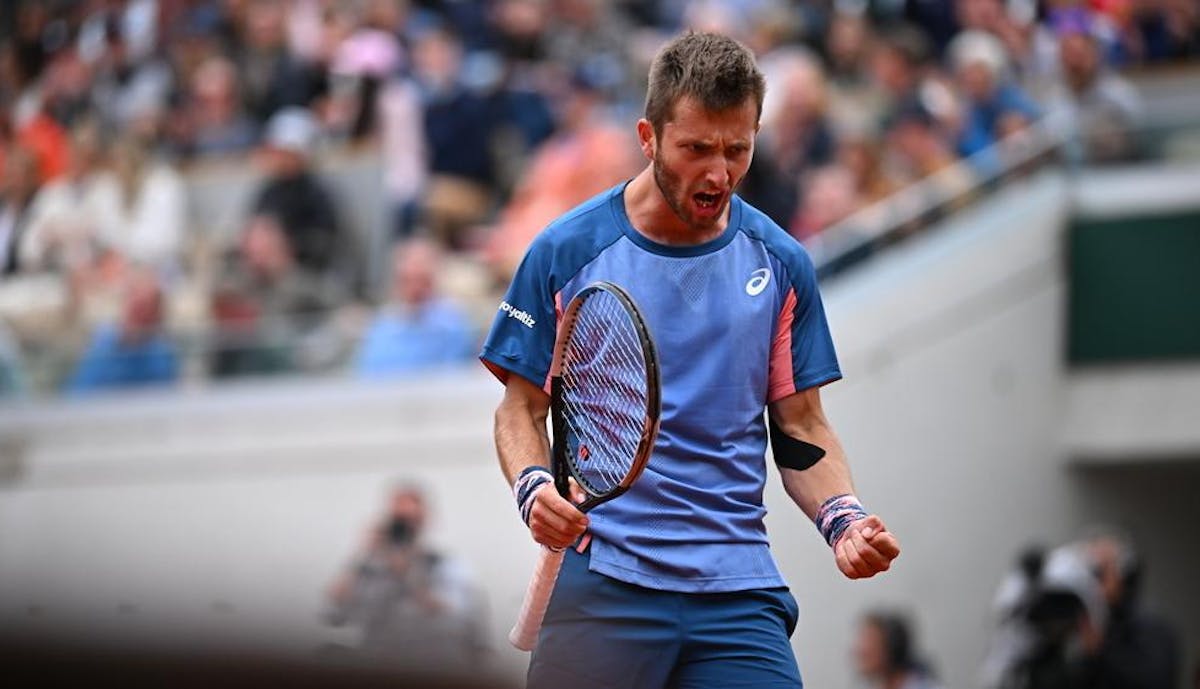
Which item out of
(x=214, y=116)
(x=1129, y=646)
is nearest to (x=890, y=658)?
(x=1129, y=646)

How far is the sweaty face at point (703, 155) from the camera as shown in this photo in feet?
17.2

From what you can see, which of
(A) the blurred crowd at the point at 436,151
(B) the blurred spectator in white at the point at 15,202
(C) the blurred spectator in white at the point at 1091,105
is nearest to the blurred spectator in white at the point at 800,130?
(A) the blurred crowd at the point at 436,151

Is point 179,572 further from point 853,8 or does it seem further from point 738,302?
point 738,302

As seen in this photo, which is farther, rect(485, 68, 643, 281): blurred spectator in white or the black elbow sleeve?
rect(485, 68, 643, 281): blurred spectator in white

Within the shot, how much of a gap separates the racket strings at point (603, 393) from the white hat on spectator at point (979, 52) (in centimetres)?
875

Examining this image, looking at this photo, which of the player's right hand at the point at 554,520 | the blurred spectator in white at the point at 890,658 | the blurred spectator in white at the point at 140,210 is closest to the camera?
the player's right hand at the point at 554,520

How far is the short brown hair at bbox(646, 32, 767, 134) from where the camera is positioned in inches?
206

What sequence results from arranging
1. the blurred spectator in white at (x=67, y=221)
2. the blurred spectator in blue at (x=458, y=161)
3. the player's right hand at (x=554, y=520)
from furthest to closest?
the blurred spectator in white at (x=67, y=221), the blurred spectator in blue at (x=458, y=161), the player's right hand at (x=554, y=520)

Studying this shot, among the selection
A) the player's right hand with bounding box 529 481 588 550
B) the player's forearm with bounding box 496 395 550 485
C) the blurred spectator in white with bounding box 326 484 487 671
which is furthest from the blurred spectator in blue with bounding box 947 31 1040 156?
the player's right hand with bounding box 529 481 588 550

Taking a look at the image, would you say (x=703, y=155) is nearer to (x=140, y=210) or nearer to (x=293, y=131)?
(x=293, y=131)

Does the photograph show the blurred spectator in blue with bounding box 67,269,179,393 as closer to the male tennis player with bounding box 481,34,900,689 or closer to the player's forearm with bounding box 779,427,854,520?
the male tennis player with bounding box 481,34,900,689

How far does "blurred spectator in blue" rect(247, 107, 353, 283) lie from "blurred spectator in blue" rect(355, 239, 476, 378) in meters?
0.59

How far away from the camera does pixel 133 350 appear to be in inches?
571

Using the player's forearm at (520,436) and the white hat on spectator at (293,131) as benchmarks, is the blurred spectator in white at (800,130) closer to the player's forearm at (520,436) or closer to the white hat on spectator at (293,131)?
the white hat on spectator at (293,131)
